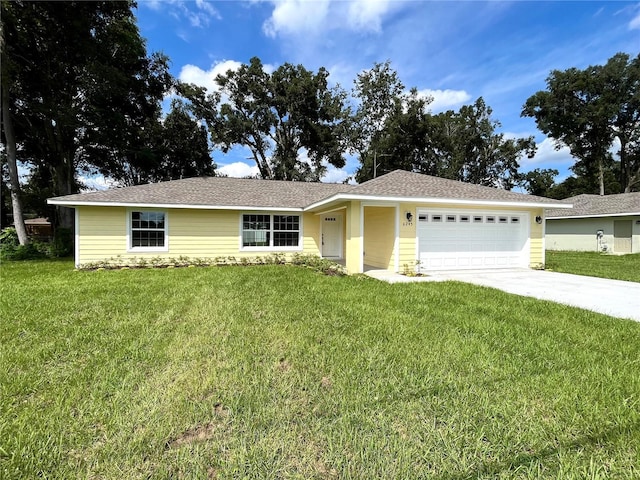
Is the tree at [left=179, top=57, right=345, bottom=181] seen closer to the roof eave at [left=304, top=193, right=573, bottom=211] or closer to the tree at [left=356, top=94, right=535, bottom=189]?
the tree at [left=356, top=94, right=535, bottom=189]

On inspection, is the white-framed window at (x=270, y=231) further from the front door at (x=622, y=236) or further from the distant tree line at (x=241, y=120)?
the front door at (x=622, y=236)

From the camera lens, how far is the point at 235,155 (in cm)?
2966

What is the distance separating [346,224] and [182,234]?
605 centimetres

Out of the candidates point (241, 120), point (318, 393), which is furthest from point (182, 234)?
point (241, 120)

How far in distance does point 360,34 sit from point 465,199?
8.25 m

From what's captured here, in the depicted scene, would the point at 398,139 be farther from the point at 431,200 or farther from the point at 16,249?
the point at 16,249

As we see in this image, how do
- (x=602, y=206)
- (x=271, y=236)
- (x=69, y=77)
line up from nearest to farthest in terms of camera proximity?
1. (x=271, y=236)
2. (x=69, y=77)
3. (x=602, y=206)

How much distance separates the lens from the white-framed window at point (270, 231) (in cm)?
1236

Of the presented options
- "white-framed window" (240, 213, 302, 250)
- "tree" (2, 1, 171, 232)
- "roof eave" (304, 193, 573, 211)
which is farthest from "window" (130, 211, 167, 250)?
"tree" (2, 1, 171, 232)

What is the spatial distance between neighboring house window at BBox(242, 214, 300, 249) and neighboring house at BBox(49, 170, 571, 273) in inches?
1.5

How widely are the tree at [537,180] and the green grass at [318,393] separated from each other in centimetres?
3580

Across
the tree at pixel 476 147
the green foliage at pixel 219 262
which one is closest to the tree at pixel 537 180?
the tree at pixel 476 147

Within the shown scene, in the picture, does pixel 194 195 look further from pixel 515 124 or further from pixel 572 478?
pixel 515 124

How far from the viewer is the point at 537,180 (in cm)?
3494
